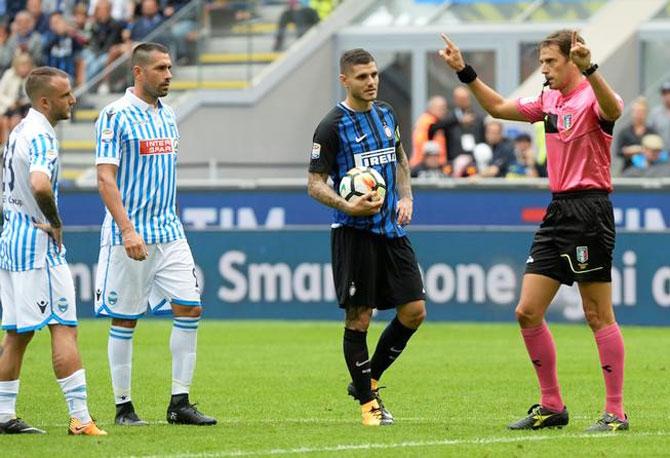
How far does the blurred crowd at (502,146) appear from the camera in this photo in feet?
69.6

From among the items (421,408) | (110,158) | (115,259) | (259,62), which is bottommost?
(421,408)

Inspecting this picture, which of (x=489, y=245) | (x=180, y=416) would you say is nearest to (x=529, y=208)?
(x=489, y=245)

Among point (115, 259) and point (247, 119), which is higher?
point (247, 119)

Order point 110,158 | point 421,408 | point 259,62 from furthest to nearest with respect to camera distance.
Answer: point 259,62
point 421,408
point 110,158

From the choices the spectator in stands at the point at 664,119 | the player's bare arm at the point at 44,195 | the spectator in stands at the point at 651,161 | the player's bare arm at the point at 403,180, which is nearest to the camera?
the player's bare arm at the point at 44,195

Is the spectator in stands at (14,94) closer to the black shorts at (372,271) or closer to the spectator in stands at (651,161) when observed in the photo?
the spectator in stands at (651,161)

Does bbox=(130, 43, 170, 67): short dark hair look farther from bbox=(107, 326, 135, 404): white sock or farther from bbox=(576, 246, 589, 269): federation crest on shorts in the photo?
bbox=(576, 246, 589, 269): federation crest on shorts

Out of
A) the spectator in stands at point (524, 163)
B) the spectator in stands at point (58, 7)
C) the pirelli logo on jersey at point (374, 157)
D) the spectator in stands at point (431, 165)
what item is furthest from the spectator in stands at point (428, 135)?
the pirelli logo on jersey at point (374, 157)

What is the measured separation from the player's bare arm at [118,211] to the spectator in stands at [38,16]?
17533mm

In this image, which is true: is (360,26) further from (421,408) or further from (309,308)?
(421,408)

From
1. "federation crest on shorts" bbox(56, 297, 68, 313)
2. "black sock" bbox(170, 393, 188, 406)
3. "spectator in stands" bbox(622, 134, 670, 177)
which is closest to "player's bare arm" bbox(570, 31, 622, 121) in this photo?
"black sock" bbox(170, 393, 188, 406)

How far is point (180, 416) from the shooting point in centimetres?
1035

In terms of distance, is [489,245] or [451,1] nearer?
[489,245]

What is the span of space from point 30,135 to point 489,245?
9872 millimetres
